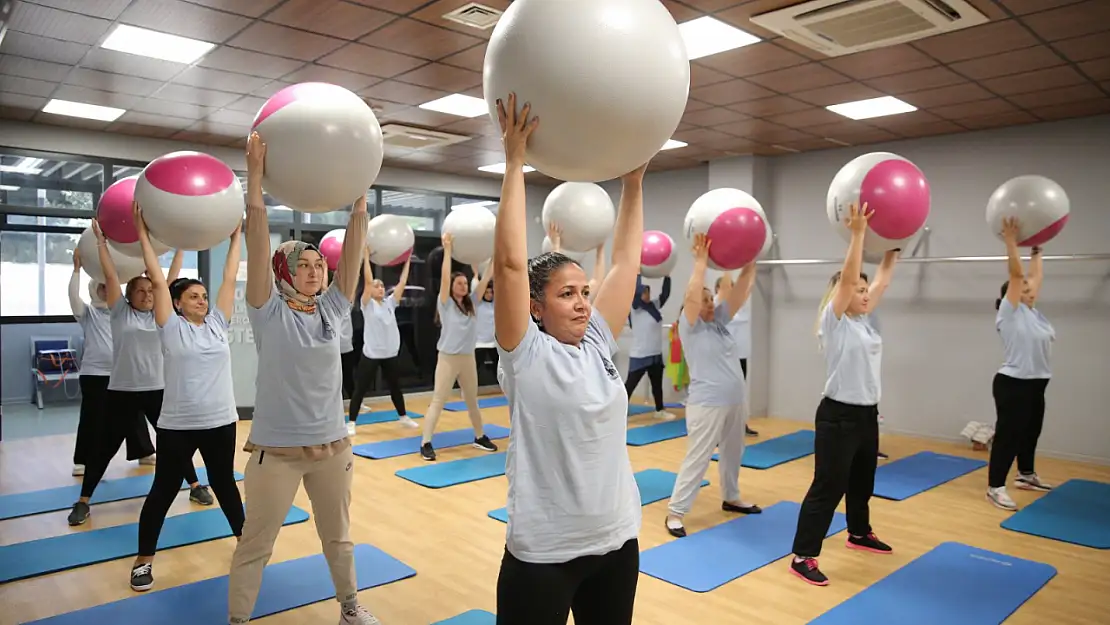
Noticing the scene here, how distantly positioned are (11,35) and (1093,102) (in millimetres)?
6623

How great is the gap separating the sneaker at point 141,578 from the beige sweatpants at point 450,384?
98.6 inches

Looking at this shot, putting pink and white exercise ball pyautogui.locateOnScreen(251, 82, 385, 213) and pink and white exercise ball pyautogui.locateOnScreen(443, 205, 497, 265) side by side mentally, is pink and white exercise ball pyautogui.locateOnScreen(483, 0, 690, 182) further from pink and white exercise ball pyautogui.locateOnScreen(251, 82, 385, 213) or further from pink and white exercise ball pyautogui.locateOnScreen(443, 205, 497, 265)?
pink and white exercise ball pyautogui.locateOnScreen(443, 205, 497, 265)

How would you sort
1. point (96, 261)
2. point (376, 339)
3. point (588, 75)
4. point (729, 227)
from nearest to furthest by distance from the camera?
1. point (588, 75)
2. point (729, 227)
3. point (96, 261)
4. point (376, 339)

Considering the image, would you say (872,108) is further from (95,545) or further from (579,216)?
(95,545)

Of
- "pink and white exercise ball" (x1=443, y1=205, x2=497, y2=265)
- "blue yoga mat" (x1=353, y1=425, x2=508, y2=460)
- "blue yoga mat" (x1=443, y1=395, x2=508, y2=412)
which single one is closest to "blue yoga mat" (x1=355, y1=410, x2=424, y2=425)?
"blue yoga mat" (x1=443, y1=395, x2=508, y2=412)

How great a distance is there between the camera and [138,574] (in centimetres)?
312

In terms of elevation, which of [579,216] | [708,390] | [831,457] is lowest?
[831,457]

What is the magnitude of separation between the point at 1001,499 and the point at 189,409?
4352 mm

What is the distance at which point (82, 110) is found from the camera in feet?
18.4

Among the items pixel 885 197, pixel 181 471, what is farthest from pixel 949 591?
pixel 181 471

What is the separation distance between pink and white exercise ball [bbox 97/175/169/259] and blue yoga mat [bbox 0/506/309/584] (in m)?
1.41

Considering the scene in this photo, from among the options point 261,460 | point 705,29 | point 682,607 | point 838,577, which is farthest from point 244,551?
point 705,29

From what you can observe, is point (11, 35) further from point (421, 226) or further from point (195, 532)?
point (421, 226)

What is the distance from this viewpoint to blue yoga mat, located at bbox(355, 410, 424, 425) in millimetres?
6988
